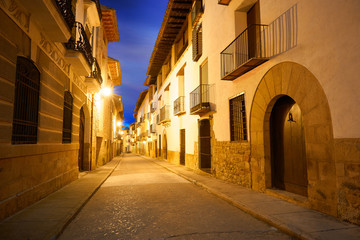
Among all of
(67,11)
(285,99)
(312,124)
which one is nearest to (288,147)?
(285,99)

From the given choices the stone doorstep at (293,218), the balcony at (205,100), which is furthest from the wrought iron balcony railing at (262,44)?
the stone doorstep at (293,218)

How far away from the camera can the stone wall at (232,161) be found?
26.5 feet

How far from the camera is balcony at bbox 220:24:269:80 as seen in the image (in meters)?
7.18

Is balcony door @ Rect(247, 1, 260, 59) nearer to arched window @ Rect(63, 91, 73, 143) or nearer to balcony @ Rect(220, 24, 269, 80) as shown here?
balcony @ Rect(220, 24, 269, 80)

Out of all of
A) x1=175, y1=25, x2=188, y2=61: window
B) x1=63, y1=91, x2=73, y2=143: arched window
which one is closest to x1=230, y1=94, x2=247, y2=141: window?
x1=63, y1=91, x2=73, y2=143: arched window

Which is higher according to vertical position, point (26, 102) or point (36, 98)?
point (36, 98)

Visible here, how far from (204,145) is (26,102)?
910cm

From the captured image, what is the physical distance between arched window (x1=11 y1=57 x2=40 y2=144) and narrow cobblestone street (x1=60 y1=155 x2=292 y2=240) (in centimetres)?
218

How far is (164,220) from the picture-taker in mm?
4734

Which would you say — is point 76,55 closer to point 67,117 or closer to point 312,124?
point 67,117

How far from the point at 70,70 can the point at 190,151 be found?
27.1ft

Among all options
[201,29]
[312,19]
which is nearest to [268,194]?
[312,19]

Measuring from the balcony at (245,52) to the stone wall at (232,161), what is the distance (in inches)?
94.4

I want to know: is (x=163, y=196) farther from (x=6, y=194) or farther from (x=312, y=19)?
(x=312, y=19)
